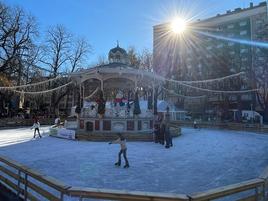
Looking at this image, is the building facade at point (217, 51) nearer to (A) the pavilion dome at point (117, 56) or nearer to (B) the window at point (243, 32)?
(B) the window at point (243, 32)

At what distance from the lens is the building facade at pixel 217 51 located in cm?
5425

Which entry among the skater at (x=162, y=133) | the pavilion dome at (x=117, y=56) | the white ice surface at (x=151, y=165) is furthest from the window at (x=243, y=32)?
the skater at (x=162, y=133)

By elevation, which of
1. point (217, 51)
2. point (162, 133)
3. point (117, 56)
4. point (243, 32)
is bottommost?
point (162, 133)

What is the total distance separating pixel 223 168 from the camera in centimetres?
1291

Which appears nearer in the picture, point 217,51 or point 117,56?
point 117,56

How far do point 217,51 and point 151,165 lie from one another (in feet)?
191

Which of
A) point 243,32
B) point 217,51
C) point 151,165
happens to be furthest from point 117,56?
point 243,32

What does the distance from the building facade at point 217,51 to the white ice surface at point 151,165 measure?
31835 mm

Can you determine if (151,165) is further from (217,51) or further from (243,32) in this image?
(243,32)

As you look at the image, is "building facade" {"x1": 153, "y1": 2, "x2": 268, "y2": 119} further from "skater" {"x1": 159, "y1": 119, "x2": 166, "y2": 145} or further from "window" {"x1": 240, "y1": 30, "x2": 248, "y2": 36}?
"skater" {"x1": 159, "y1": 119, "x2": 166, "y2": 145}

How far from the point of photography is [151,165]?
1328cm

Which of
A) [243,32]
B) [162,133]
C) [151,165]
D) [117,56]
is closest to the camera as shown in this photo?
[151,165]

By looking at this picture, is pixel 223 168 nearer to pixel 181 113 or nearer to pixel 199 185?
pixel 199 185

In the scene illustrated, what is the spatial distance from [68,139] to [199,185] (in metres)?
14.6
